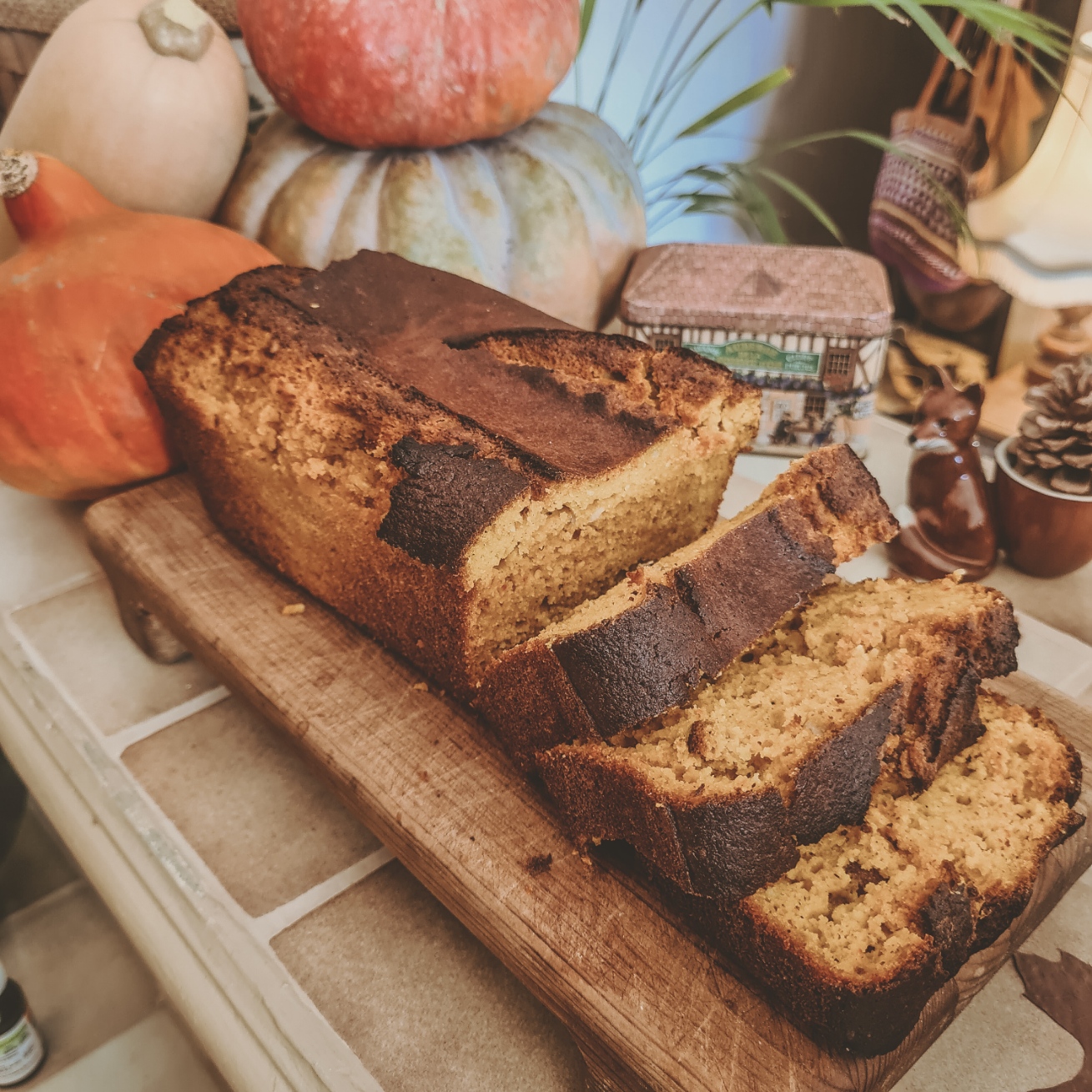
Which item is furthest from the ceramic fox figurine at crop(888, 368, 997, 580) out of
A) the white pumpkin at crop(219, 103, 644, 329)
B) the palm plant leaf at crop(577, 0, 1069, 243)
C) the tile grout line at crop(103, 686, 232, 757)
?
the tile grout line at crop(103, 686, 232, 757)

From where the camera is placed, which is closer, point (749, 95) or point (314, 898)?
point (314, 898)

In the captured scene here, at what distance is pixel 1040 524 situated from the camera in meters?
1.75

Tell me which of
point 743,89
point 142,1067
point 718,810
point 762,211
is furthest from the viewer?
point 743,89

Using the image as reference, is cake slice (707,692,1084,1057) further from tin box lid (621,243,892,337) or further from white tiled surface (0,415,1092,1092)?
tin box lid (621,243,892,337)

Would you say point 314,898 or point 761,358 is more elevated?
point 761,358

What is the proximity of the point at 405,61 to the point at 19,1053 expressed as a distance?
1.99 m

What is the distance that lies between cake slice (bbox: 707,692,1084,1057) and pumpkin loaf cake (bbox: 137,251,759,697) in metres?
0.48

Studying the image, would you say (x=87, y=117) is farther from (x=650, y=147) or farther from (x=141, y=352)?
(x=650, y=147)

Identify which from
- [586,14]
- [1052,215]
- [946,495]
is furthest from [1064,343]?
[586,14]

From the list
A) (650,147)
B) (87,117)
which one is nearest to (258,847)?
(87,117)

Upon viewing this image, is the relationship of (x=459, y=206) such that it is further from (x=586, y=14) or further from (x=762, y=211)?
(x=762, y=211)

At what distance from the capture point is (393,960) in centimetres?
117

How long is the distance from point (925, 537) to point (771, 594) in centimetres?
78

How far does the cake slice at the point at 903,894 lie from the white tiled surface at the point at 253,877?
23 cm
